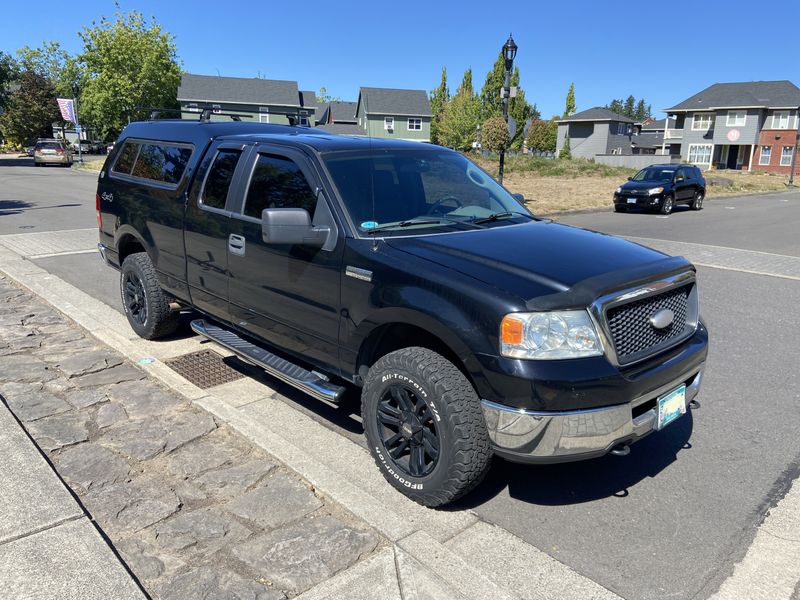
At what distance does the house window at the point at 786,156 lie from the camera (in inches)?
2324

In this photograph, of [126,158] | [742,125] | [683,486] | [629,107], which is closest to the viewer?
[683,486]

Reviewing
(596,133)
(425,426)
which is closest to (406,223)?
(425,426)

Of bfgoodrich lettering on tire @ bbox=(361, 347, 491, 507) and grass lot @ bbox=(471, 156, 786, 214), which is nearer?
bfgoodrich lettering on tire @ bbox=(361, 347, 491, 507)

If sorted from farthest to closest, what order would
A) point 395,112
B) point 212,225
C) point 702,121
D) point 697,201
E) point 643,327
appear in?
point 702,121, point 395,112, point 697,201, point 212,225, point 643,327

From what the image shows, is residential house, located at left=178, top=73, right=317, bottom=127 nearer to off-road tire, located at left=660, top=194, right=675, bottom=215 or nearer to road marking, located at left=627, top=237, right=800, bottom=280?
off-road tire, located at left=660, top=194, right=675, bottom=215

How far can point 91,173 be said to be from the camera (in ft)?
108

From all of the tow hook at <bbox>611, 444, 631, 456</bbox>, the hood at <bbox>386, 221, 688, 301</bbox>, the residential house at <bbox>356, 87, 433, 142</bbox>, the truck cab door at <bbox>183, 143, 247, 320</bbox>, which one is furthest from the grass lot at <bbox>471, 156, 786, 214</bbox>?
the residential house at <bbox>356, 87, 433, 142</bbox>

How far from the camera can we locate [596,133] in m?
67.8

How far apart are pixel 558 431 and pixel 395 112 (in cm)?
6334

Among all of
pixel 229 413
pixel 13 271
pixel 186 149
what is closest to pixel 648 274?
pixel 229 413

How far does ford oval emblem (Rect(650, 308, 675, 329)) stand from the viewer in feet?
10.8

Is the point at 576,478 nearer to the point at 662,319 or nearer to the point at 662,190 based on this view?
the point at 662,319

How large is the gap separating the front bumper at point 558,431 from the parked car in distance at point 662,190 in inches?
738

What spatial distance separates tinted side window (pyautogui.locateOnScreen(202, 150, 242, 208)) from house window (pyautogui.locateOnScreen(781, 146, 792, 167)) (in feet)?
221
